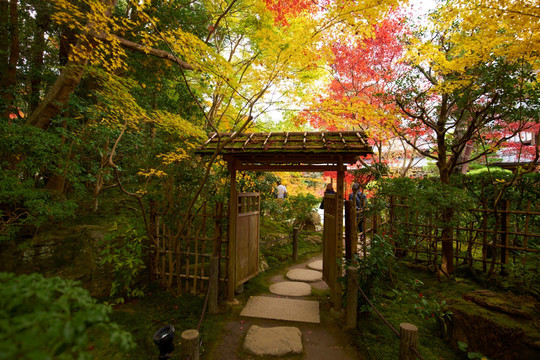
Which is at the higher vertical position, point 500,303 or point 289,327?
point 500,303

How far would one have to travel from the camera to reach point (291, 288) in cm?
625

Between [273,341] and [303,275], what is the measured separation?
11.2 feet

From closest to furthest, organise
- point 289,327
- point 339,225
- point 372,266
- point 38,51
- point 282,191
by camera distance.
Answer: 1. point 289,327
2. point 372,266
3. point 339,225
4. point 38,51
5. point 282,191

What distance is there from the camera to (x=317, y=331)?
4.33 meters

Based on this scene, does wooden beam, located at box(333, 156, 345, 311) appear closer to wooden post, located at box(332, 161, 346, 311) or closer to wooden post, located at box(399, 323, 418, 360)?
wooden post, located at box(332, 161, 346, 311)

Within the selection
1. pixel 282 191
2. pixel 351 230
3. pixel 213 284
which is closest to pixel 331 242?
pixel 351 230

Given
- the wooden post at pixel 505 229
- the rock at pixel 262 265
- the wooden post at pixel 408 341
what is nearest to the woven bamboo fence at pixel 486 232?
the wooden post at pixel 505 229

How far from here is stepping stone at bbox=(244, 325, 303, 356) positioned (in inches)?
145

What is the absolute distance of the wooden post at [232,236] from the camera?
5.18 meters

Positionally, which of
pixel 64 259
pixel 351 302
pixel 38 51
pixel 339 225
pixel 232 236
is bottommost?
pixel 351 302

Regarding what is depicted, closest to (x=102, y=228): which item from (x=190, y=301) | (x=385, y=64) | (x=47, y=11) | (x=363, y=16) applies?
(x=190, y=301)

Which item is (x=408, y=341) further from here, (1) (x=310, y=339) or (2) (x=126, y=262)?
(2) (x=126, y=262)

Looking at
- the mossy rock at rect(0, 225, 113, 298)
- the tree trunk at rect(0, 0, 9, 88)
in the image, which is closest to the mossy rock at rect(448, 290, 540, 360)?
the mossy rock at rect(0, 225, 113, 298)

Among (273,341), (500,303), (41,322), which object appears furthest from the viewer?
(273,341)
